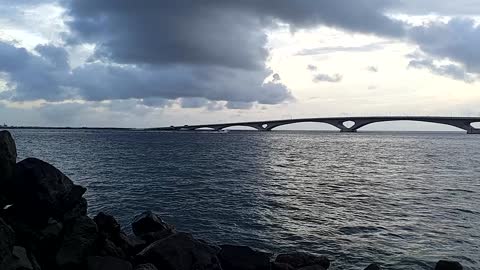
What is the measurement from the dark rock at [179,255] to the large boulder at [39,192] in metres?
3.06

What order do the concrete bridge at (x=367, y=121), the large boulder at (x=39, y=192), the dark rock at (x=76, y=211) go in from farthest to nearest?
the concrete bridge at (x=367, y=121)
the dark rock at (x=76, y=211)
the large boulder at (x=39, y=192)

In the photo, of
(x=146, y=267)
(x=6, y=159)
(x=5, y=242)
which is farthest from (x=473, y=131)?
(x=5, y=242)

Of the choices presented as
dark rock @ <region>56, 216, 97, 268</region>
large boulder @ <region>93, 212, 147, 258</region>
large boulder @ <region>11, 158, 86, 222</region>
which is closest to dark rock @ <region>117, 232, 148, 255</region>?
large boulder @ <region>93, 212, 147, 258</region>

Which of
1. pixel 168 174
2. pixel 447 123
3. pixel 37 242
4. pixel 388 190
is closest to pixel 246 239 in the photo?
pixel 37 242

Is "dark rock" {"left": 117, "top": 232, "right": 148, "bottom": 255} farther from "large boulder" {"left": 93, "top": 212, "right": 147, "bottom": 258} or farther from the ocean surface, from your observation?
the ocean surface

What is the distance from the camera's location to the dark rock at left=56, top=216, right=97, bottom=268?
465 inches

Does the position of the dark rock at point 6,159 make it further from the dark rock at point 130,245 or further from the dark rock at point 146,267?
the dark rock at point 146,267

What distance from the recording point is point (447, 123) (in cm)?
15588

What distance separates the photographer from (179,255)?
507 inches

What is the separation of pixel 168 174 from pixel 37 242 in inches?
1358

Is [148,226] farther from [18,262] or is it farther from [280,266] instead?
[18,262]

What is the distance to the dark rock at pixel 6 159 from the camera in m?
12.7

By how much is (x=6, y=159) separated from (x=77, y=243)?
347 centimetres

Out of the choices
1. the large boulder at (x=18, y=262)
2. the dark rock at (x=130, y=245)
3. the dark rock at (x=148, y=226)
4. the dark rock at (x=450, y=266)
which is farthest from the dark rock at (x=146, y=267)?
the dark rock at (x=450, y=266)
